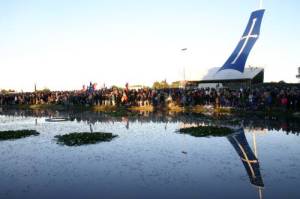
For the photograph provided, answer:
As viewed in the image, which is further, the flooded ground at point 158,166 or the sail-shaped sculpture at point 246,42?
the sail-shaped sculpture at point 246,42

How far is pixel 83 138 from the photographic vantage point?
1078 inches

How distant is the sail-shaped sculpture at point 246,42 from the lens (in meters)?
35.7

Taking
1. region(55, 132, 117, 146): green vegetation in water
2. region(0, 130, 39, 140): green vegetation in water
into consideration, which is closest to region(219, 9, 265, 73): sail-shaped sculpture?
region(55, 132, 117, 146): green vegetation in water

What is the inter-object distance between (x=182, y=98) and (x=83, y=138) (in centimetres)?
2707

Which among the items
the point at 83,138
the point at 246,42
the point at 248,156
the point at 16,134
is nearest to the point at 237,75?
the point at 246,42

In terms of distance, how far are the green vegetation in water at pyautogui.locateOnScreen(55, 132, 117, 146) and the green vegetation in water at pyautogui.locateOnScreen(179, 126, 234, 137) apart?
5853 mm

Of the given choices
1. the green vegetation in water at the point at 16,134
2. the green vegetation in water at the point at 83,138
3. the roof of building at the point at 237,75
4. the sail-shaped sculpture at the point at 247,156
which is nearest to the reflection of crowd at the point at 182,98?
the roof of building at the point at 237,75

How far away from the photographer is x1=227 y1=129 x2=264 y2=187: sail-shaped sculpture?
1585cm

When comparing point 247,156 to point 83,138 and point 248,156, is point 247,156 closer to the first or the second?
point 248,156

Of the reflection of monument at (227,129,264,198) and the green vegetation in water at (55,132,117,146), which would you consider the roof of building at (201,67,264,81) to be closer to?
the reflection of monument at (227,129,264,198)

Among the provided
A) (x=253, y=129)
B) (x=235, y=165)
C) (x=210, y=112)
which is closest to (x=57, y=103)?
(x=210, y=112)

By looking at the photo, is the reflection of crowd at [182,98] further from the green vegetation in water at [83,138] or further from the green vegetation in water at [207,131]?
the green vegetation in water at [83,138]

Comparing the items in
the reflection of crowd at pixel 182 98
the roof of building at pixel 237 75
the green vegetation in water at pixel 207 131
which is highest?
the roof of building at pixel 237 75

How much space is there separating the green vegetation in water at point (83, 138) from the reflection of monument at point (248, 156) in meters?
8.85
